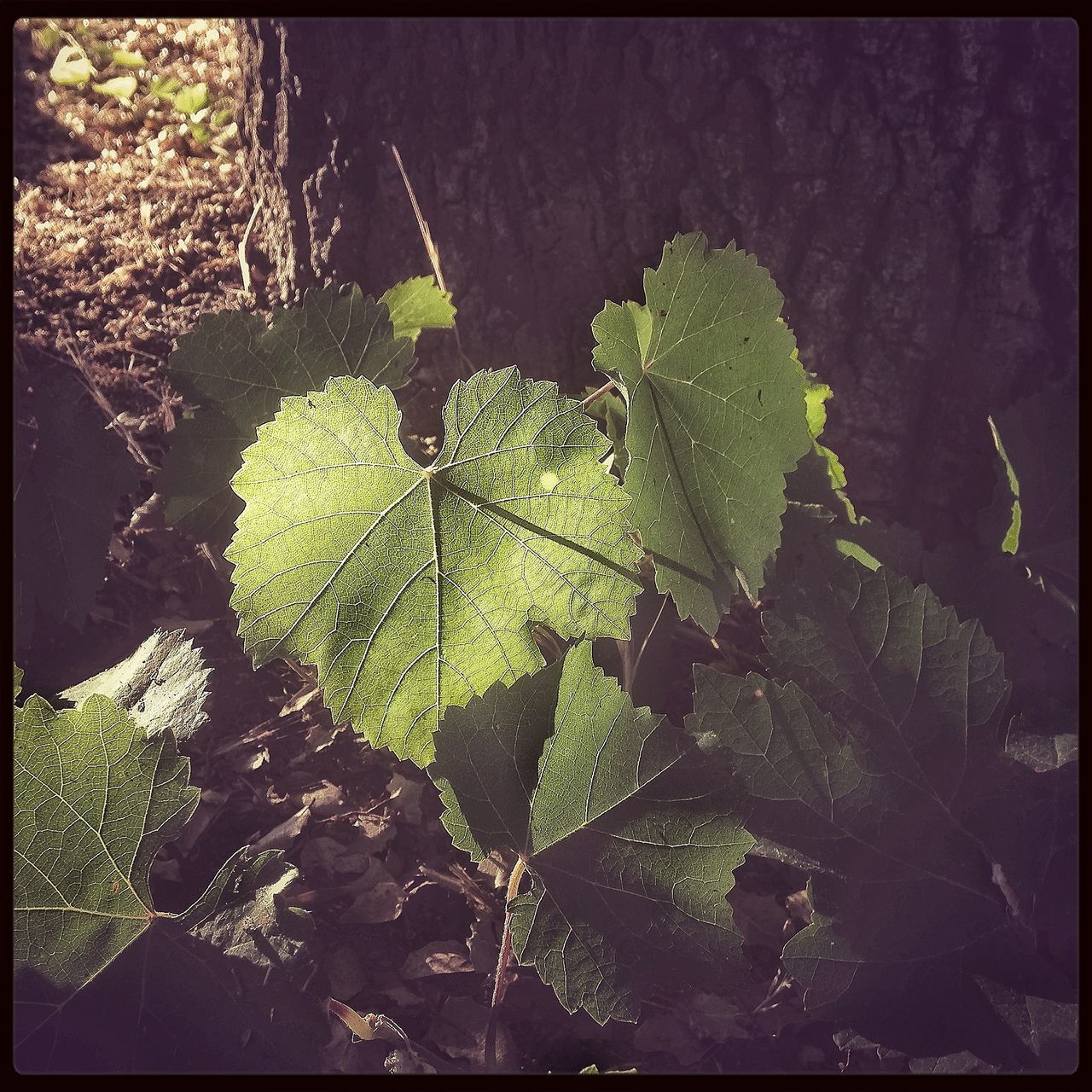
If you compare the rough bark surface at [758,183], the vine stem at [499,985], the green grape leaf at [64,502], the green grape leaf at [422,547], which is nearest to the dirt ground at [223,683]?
the vine stem at [499,985]

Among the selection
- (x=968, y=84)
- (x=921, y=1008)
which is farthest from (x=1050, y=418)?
(x=921, y=1008)

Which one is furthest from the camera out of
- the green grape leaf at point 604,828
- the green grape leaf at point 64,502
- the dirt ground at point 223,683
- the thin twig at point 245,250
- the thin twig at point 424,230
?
the thin twig at point 245,250

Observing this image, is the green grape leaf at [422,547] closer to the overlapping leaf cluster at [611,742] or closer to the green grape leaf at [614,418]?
the overlapping leaf cluster at [611,742]

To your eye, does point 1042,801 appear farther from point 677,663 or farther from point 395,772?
point 395,772

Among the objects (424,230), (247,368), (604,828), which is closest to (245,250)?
(424,230)

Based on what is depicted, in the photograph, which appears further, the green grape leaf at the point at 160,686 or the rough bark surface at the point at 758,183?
the rough bark surface at the point at 758,183

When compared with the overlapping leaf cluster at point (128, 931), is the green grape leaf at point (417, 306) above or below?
above
